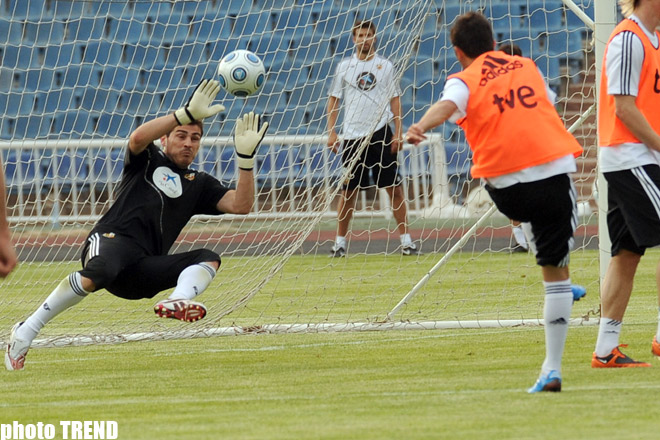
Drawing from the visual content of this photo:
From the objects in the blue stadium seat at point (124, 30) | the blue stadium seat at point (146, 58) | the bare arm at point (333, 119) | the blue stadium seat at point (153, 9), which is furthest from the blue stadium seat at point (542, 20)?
the blue stadium seat at point (124, 30)

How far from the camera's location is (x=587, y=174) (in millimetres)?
14711

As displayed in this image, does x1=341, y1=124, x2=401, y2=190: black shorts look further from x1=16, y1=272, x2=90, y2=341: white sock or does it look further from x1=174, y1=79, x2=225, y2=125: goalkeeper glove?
x1=16, y1=272, x2=90, y2=341: white sock

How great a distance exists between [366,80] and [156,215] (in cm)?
362

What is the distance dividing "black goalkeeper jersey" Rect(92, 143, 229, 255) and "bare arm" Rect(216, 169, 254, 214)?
0.39 feet

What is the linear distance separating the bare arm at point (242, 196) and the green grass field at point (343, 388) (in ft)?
2.97

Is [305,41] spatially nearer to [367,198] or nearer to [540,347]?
[367,198]

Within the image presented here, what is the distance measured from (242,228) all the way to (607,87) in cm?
737

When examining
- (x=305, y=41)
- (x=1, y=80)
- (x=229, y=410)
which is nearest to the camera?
(x=229, y=410)

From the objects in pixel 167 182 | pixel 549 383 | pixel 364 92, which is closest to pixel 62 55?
pixel 364 92

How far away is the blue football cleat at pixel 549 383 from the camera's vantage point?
5.24 m

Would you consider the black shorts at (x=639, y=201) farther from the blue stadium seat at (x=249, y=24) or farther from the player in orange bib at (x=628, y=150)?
the blue stadium seat at (x=249, y=24)

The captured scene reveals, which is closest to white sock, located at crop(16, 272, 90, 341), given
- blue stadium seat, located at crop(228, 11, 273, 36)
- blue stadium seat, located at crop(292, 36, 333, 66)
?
blue stadium seat, located at crop(228, 11, 273, 36)

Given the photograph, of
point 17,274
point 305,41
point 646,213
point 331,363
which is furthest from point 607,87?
point 305,41

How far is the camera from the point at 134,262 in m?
6.90
